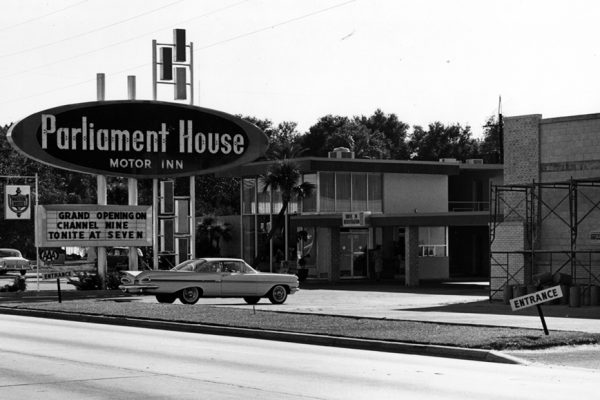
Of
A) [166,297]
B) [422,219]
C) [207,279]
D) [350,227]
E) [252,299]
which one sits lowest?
[252,299]

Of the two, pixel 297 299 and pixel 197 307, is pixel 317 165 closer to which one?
pixel 297 299

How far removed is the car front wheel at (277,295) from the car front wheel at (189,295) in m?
2.35

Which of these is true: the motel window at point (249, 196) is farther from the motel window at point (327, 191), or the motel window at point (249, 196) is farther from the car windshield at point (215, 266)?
the car windshield at point (215, 266)

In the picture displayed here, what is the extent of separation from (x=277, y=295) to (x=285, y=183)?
67.1ft

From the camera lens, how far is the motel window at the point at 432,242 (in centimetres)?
5794

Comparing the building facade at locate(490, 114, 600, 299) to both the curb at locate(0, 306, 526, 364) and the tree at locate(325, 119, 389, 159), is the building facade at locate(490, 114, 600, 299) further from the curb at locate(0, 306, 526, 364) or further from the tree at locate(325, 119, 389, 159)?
the tree at locate(325, 119, 389, 159)

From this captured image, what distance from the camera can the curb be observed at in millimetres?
17797

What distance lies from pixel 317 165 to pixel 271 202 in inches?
173

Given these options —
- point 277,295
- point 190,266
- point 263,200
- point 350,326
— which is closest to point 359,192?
point 263,200

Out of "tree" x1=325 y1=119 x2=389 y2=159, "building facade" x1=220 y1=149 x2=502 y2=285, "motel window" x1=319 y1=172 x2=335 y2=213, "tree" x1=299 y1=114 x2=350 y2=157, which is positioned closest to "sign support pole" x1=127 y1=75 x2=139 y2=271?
"building facade" x1=220 y1=149 x2=502 y2=285

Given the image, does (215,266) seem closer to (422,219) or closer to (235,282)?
(235,282)

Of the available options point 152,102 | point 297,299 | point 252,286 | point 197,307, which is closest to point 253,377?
point 197,307

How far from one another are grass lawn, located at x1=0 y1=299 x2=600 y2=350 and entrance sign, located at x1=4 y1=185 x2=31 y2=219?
18201mm

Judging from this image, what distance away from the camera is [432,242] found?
5825 centimetres
